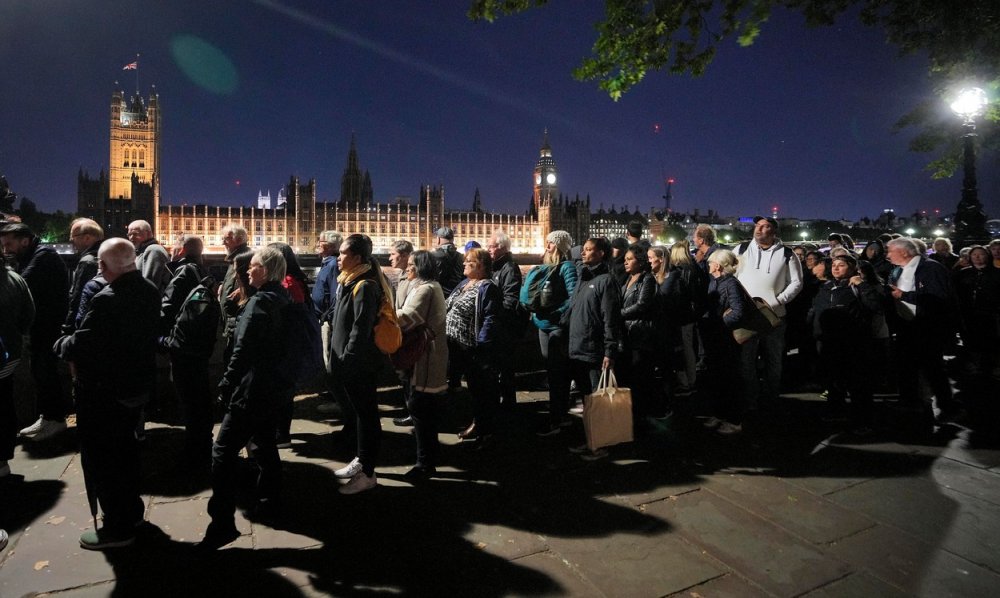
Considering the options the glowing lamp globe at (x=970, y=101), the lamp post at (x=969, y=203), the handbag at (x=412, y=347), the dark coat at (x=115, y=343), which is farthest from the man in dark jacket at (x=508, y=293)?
the lamp post at (x=969, y=203)

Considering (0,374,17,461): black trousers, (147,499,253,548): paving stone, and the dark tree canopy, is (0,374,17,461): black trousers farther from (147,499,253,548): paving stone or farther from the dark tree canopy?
the dark tree canopy

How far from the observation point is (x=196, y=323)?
3.82 m

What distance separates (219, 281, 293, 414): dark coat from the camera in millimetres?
3168

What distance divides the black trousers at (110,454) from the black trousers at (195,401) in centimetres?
100

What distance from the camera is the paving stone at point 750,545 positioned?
2873mm

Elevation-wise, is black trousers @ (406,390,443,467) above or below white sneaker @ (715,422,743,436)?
above

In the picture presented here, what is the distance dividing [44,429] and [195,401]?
1.85 m

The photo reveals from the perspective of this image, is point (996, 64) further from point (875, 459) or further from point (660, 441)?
point (660, 441)

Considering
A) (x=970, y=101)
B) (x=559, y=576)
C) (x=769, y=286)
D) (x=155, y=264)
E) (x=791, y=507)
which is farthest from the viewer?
(x=970, y=101)

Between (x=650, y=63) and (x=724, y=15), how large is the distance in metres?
0.64

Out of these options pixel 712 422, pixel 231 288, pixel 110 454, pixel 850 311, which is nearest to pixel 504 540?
pixel 110 454

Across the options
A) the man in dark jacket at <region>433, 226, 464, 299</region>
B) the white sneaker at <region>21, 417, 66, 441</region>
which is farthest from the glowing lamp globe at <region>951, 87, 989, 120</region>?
the white sneaker at <region>21, 417, 66, 441</region>

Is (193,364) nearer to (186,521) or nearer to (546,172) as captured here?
(186,521)

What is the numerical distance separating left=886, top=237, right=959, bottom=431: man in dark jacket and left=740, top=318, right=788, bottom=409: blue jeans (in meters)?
1.32
